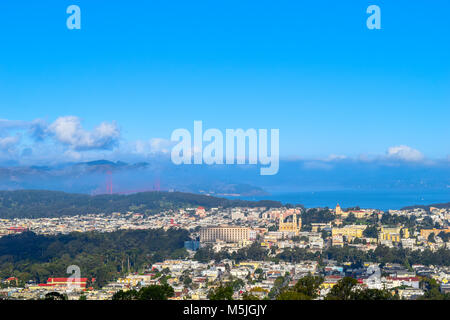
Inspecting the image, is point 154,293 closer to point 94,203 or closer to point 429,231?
point 429,231

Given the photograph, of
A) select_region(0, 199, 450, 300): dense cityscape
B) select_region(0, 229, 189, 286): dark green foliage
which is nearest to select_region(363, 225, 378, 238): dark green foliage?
select_region(0, 199, 450, 300): dense cityscape

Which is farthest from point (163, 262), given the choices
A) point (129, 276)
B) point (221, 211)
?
point (221, 211)

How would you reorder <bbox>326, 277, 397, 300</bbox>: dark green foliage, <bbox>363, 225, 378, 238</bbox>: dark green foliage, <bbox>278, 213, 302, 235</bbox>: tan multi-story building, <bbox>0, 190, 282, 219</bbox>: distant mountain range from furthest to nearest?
<bbox>0, 190, 282, 219</bbox>: distant mountain range < <bbox>278, 213, 302, 235</bbox>: tan multi-story building < <bbox>363, 225, 378, 238</bbox>: dark green foliage < <bbox>326, 277, 397, 300</bbox>: dark green foliage

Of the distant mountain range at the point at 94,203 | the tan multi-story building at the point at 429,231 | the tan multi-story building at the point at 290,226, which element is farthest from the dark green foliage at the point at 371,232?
the distant mountain range at the point at 94,203

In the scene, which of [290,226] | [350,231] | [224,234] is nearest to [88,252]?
[224,234]

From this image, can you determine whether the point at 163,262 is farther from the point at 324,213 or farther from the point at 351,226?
the point at 324,213

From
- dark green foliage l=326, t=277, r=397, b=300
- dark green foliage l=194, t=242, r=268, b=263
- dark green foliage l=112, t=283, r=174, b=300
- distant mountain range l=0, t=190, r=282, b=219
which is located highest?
dark green foliage l=326, t=277, r=397, b=300

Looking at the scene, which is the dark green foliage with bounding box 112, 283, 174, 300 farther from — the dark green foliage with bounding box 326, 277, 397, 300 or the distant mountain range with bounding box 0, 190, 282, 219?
the distant mountain range with bounding box 0, 190, 282, 219

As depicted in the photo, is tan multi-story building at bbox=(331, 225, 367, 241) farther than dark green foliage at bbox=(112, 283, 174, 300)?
Yes

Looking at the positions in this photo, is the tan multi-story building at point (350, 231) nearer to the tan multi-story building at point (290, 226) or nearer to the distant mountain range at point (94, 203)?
the tan multi-story building at point (290, 226)
